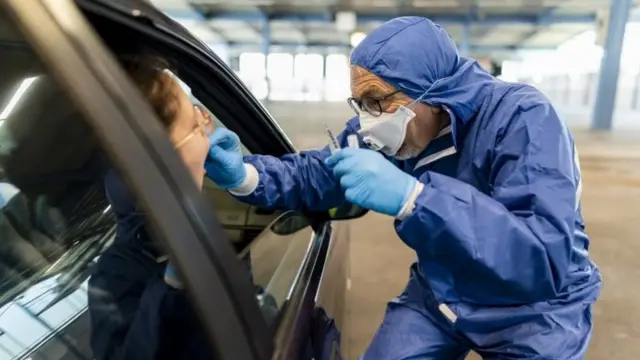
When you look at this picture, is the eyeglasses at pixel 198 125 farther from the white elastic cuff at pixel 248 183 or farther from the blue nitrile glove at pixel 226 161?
the white elastic cuff at pixel 248 183

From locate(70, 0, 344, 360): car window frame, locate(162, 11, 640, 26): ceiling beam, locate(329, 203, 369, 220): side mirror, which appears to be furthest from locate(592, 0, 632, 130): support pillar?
locate(70, 0, 344, 360): car window frame

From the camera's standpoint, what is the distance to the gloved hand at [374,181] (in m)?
1.35

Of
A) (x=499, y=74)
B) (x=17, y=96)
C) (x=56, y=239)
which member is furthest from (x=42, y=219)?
(x=499, y=74)

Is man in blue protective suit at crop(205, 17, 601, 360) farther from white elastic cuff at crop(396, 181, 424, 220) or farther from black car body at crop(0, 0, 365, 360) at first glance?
black car body at crop(0, 0, 365, 360)

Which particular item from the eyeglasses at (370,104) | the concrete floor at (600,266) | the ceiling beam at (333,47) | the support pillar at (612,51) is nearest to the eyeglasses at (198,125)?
the eyeglasses at (370,104)

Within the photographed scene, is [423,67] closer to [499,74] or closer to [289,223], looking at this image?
[289,223]

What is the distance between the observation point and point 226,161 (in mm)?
1686

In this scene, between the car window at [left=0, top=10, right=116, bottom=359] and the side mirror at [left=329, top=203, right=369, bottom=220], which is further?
the side mirror at [left=329, top=203, right=369, bottom=220]

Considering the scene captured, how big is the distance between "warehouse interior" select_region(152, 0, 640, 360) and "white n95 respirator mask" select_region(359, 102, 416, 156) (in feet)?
0.78

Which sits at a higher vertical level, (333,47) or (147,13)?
(147,13)

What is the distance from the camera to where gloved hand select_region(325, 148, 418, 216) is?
1.35m

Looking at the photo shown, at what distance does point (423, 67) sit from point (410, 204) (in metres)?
0.41

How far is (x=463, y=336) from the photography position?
172 centimetres

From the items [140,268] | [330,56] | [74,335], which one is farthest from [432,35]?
[330,56]
